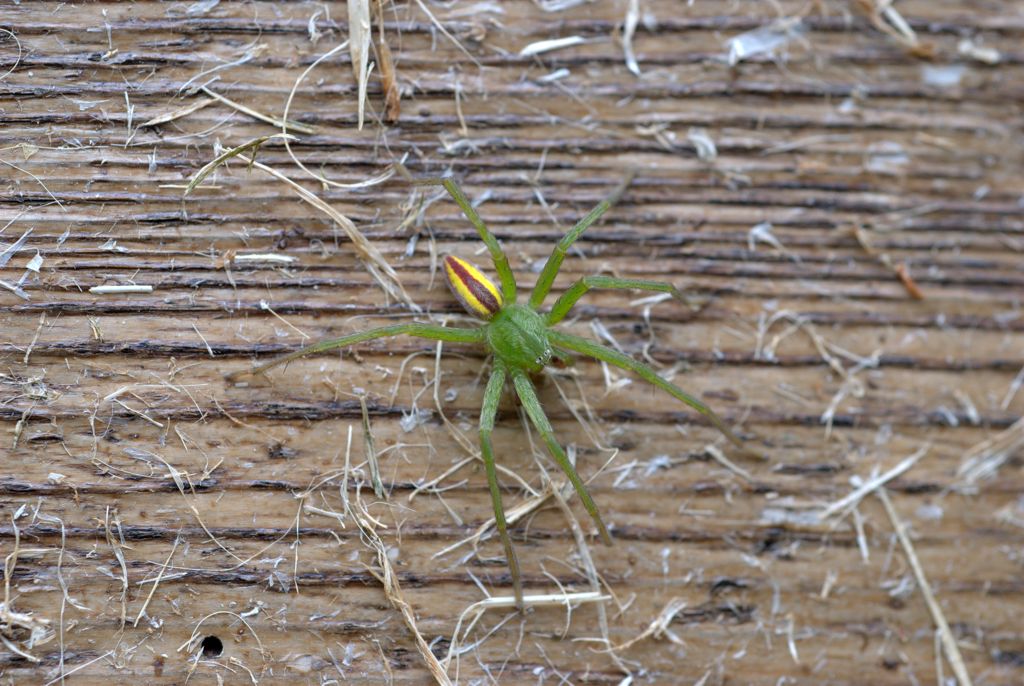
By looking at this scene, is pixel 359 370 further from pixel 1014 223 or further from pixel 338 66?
pixel 1014 223

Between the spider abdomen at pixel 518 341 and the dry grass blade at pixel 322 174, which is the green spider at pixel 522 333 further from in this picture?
the dry grass blade at pixel 322 174

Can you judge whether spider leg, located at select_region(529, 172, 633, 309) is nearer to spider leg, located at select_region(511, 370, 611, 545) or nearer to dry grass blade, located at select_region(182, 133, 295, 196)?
spider leg, located at select_region(511, 370, 611, 545)

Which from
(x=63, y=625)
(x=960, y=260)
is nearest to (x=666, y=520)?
(x=960, y=260)

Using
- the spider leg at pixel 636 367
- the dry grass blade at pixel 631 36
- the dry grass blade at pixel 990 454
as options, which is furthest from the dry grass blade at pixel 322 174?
the dry grass blade at pixel 990 454

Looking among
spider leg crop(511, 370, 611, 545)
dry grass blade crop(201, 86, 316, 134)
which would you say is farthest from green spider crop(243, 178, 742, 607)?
dry grass blade crop(201, 86, 316, 134)

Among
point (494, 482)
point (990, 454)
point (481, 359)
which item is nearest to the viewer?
point (494, 482)

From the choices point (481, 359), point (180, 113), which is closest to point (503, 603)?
point (481, 359)

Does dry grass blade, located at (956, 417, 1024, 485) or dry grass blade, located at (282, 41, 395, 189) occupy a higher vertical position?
dry grass blade, located at (282, 41, 395, 189)

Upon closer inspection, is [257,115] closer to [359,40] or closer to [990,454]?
[359,40]
